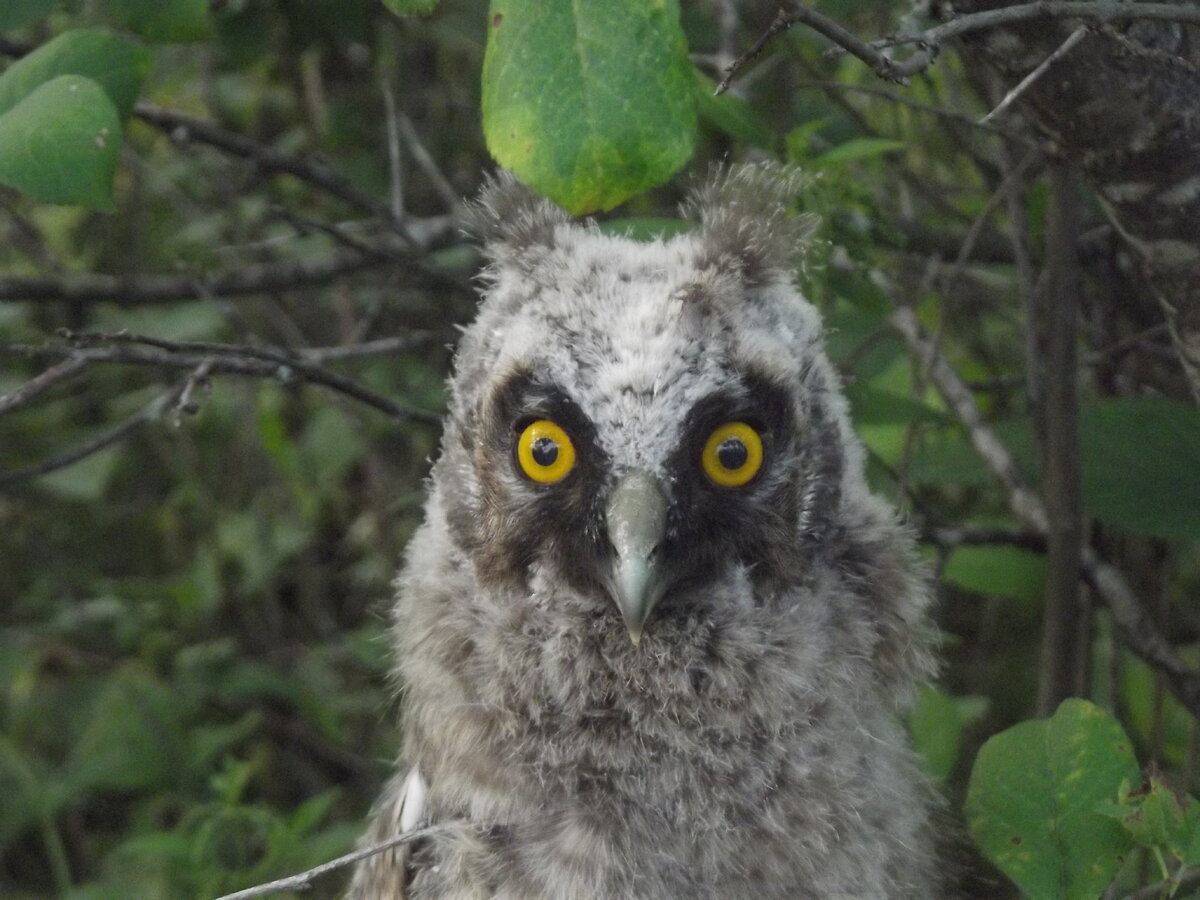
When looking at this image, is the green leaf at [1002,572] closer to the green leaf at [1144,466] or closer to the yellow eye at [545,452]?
the green leaf at [1144,466]

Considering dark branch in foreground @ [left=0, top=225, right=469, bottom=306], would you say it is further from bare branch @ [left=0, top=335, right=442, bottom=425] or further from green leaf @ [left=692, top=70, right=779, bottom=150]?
green leaf @ [left=692, top=70, right=779, bottom=150]

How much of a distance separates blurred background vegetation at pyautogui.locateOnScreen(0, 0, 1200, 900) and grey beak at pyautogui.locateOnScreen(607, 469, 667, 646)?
0.63 m

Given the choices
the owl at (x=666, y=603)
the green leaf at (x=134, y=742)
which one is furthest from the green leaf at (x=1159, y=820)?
the green leaf at (x=134, y=742)

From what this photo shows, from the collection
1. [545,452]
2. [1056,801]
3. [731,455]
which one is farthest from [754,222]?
[1056,801]

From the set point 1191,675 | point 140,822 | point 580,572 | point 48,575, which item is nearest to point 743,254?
point 580,572

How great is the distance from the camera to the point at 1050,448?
2283 mm

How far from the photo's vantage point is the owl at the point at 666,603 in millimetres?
1835

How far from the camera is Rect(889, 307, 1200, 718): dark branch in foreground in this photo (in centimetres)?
223

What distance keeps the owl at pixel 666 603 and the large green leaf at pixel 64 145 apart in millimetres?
650

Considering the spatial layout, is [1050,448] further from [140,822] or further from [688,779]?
[140,822]

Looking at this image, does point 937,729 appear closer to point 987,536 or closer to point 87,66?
point 987,536

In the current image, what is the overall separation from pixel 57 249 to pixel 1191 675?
4.32m

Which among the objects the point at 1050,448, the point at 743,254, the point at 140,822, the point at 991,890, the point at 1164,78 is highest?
the point at 1164,78

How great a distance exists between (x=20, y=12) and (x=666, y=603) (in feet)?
4.39
